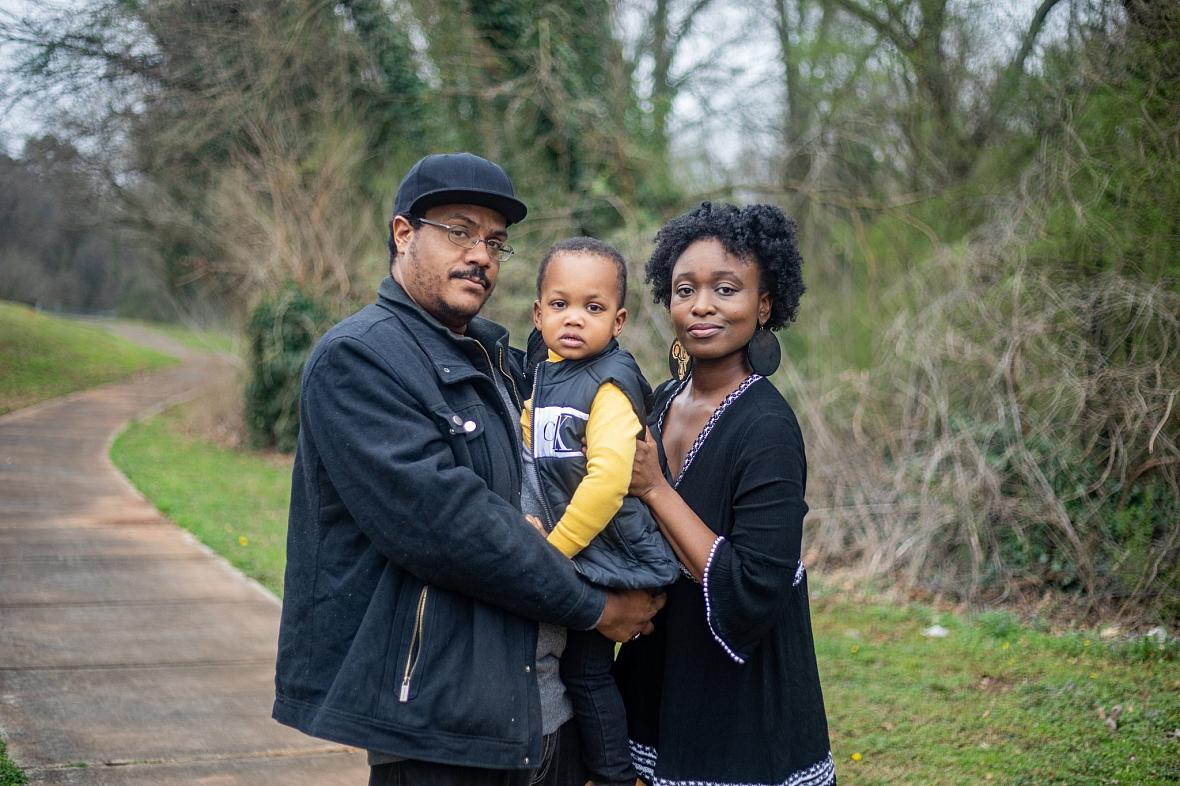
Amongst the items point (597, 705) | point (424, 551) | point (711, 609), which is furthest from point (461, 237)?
point (597, 705)

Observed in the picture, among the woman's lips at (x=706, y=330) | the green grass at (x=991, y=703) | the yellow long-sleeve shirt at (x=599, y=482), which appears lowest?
the green grass at (x=991, y=703)

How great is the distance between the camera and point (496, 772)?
213 centimetres

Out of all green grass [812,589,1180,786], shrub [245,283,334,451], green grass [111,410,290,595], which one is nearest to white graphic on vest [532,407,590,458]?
green grass [812,589,1180,786]

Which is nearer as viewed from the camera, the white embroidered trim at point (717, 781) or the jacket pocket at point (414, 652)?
the jacket pocket at point (414, 652)

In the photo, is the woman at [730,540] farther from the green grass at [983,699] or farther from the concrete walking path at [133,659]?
the concrete walking path at [133,659]

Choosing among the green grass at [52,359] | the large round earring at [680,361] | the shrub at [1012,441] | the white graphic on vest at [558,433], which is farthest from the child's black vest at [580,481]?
the green grass at [52,359]

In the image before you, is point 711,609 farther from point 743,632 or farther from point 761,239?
point 761,239

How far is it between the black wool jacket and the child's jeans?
21cm

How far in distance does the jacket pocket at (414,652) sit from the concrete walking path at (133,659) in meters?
2.27

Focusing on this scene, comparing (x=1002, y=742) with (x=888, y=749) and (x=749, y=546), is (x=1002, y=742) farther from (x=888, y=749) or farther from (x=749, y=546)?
(x=749, y=546)

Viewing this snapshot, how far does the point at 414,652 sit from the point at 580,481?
57 centimetres

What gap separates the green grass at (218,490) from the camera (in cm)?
785

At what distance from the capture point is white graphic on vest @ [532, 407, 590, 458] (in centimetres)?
238

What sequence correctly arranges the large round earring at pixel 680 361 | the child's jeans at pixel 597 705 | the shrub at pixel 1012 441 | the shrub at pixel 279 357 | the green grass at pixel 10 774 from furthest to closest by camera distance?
the shrub at pixel 279 357
the shrub at pixel 1012 441
the green grass at pixel 10 774
the large round earring at pixel 680 361
the child's jeans at pixel 597 705
